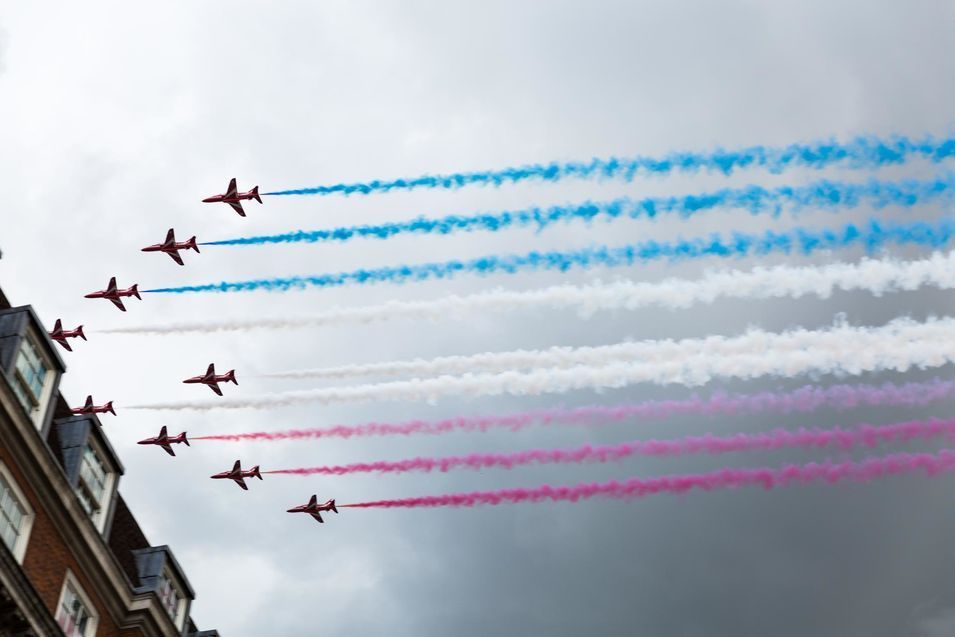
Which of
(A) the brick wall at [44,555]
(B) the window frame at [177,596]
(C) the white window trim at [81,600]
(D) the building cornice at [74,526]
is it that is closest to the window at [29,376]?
(D) the building cornice at [74,526]

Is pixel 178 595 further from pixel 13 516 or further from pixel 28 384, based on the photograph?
pixel 28 384

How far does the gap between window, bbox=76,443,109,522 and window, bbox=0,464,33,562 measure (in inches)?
167

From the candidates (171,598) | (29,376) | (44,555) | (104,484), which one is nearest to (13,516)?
(44,555)

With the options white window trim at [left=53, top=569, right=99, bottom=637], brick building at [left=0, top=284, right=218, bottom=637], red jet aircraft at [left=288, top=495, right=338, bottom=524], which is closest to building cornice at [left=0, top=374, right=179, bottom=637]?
brick building at [left=0, top=284, right=218, bottom=637]

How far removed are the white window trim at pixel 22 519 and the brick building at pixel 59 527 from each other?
4 cm

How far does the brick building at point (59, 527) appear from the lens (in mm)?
51406

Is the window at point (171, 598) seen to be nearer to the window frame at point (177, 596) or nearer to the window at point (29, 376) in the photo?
the window frame at point (177, 596)

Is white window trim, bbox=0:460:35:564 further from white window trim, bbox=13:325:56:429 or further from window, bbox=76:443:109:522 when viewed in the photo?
window, bbox=76:443:109:522

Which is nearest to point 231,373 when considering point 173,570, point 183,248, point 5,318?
point 183,248

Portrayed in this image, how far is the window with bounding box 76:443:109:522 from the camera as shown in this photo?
57562 millimetres

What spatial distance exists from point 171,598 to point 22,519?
11402mm

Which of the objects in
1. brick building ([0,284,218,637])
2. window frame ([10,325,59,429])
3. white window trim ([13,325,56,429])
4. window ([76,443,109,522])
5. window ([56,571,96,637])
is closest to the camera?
brick building ([0,284,218,637])

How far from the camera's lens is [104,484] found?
195ft

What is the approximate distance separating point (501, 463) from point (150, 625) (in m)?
29.2
